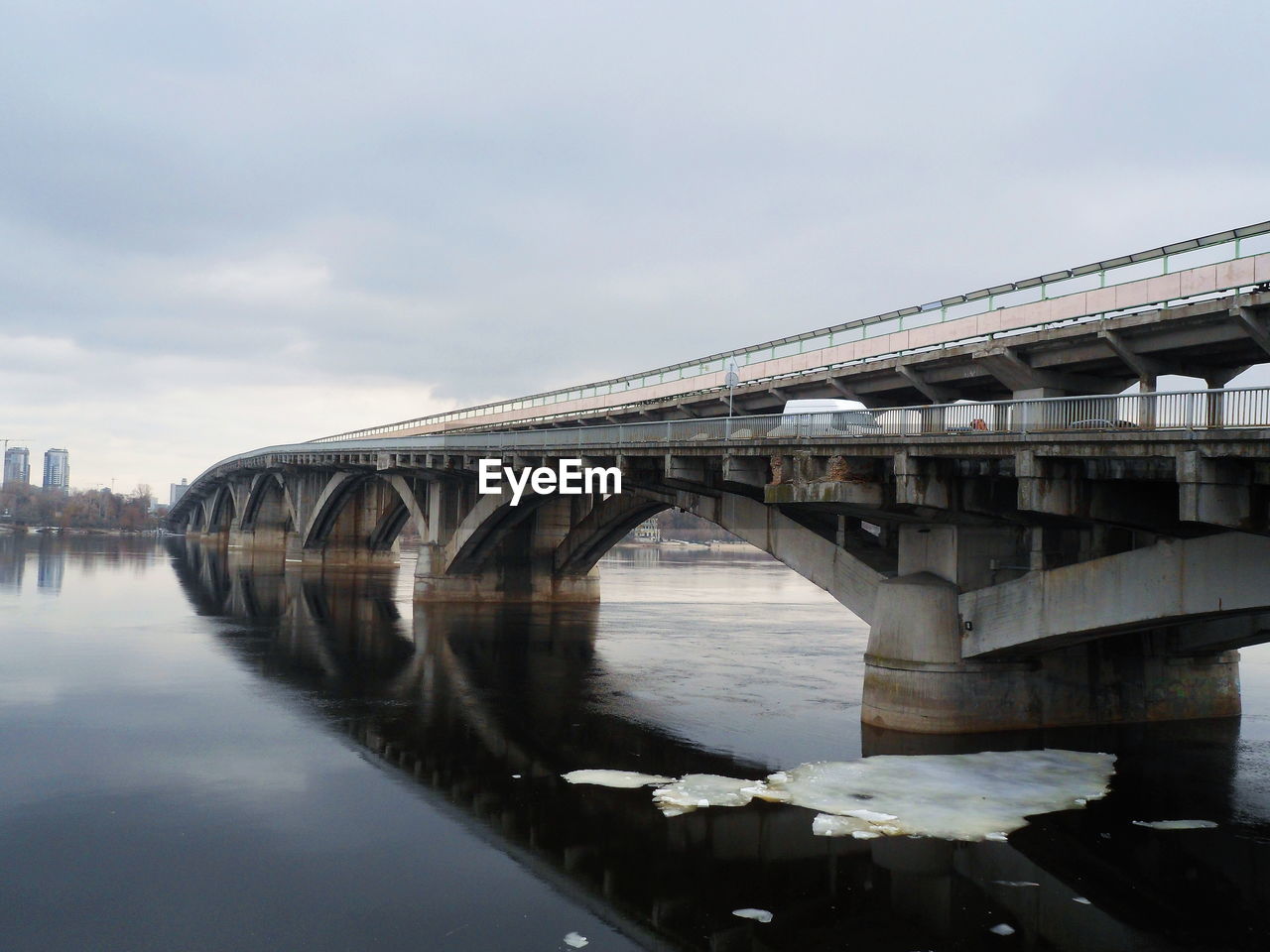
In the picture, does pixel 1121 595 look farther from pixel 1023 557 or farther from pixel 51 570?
pixel 51 570

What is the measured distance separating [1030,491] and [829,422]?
6.84 metres

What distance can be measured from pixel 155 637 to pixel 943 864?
36.1 meters

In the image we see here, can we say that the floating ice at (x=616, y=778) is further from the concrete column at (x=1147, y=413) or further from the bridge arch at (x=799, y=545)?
the concrete column at (x=1147, y=413)

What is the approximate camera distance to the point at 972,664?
24188 millimetres

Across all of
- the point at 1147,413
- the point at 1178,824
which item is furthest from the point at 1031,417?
the point at 1178,824

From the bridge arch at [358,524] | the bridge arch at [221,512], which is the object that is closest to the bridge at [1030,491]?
the bridge arch at [358,524]

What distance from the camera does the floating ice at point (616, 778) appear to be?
67.4 ft

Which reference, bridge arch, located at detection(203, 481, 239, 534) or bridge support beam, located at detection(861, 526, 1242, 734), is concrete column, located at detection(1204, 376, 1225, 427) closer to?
bridge support beam, located at detection(861, 526, 1242, 734)

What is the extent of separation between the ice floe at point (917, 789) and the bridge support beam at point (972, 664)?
1.82m

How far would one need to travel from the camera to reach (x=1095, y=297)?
23500mm

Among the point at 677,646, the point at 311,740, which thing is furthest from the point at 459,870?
the point at 677,646

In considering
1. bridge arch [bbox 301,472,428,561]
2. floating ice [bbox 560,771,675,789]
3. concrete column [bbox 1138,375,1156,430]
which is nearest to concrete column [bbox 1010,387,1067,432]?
concrete column [bbox 1138,375,1156,430]

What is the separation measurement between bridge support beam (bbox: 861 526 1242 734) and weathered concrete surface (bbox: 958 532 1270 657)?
46 centimetres

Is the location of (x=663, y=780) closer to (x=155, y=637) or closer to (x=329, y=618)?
(x=155, y=637)
